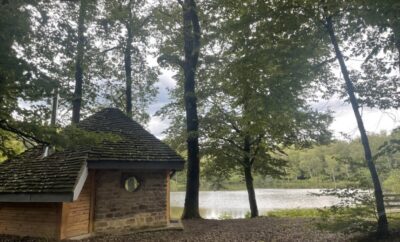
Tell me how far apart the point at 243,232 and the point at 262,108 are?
4046 mm

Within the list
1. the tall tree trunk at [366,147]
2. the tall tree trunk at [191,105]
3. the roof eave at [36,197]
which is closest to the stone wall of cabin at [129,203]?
the roof eave at [36,197]

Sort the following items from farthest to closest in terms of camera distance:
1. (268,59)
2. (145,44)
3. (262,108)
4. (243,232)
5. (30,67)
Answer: (145,44)
(243,232)
(262,108)
(268,59)
(30,67)

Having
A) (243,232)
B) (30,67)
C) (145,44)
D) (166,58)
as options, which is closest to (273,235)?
(243,232)

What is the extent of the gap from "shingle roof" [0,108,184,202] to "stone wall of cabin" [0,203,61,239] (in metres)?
0.54

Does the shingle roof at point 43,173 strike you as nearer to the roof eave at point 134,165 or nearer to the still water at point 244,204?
the roof eave at point 134,165

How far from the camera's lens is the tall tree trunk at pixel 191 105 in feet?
46.7

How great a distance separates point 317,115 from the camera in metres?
8.44

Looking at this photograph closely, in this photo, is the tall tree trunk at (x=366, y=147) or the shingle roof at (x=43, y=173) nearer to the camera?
the tall tree trunk at (x=366, y=147)

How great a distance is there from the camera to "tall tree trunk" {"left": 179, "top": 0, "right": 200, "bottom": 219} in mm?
14234

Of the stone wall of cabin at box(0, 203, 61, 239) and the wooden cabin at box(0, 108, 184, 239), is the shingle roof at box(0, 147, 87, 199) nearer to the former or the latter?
the wooden cabin at box(0, 108, 184, 239)

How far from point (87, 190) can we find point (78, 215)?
29.5 inches

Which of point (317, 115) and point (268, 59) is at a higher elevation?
point (268, 59)

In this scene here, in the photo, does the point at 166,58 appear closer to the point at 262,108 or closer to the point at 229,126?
the point at 229,126

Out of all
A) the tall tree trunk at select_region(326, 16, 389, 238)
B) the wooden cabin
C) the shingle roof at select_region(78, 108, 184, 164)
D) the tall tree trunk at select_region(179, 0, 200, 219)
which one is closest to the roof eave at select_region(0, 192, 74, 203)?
the wooden cabin
